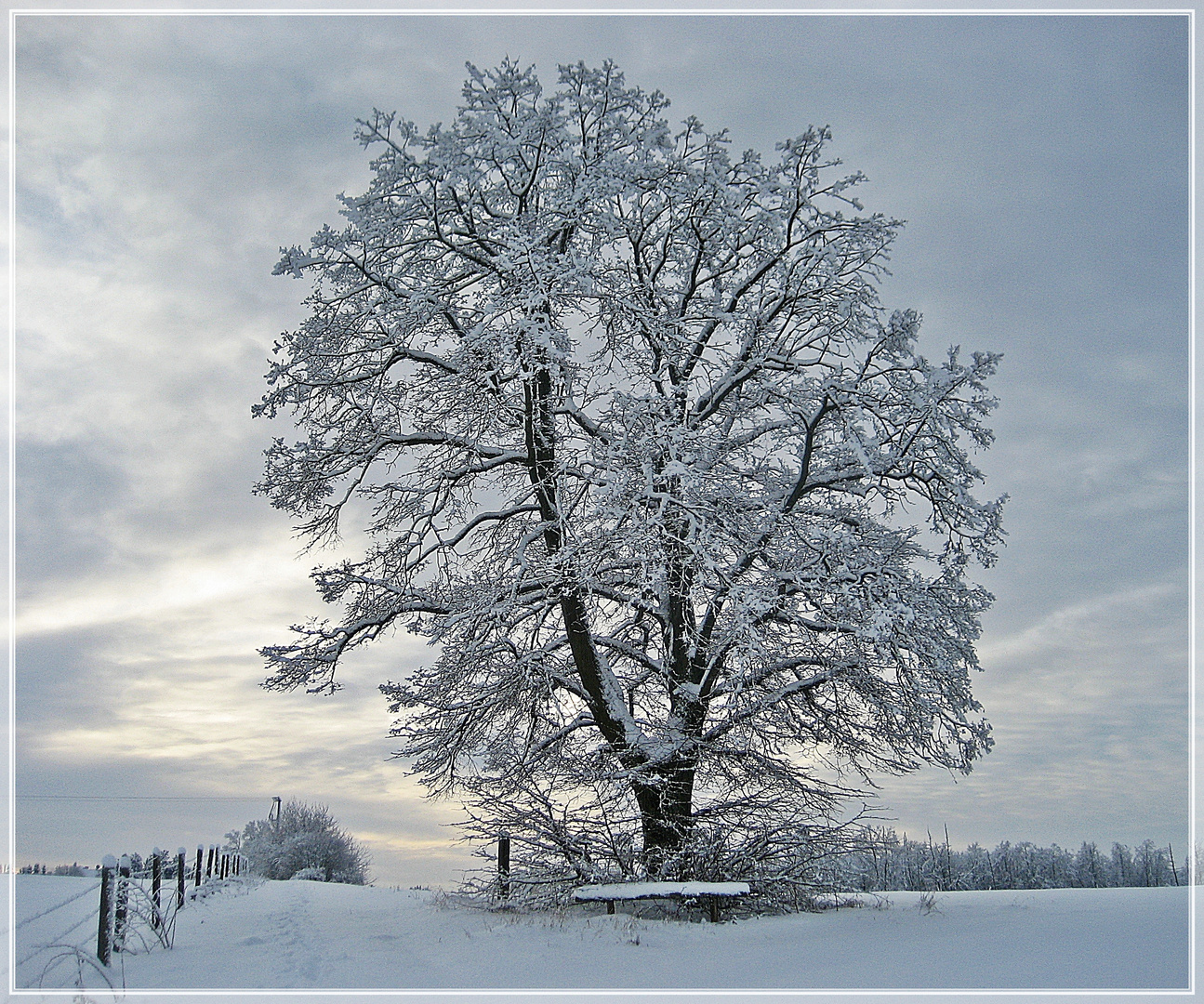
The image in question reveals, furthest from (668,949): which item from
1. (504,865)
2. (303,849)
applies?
(303,849)

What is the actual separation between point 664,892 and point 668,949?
1.44 metres

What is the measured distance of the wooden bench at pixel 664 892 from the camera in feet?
30.9

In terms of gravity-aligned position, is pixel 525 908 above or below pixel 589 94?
below

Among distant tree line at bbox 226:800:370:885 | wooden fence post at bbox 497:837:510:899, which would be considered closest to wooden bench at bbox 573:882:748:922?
wooden fence post at bbox 497:837:510:899

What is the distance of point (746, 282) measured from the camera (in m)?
12.2

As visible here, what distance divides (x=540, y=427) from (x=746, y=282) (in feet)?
11.3

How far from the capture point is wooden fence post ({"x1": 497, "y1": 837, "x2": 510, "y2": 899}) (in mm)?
11266

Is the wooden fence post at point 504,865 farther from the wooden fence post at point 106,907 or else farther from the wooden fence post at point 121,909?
the wooden fence post at point 106,907

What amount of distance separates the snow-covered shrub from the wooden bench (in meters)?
16.4

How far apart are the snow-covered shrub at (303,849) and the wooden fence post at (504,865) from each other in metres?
14.3

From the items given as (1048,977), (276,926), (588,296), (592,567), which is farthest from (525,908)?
(588,296)

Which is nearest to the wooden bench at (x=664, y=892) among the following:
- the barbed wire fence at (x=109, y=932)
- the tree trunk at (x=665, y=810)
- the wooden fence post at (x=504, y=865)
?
the tree trunk at (x=665, y=810)

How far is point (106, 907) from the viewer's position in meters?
8.37
